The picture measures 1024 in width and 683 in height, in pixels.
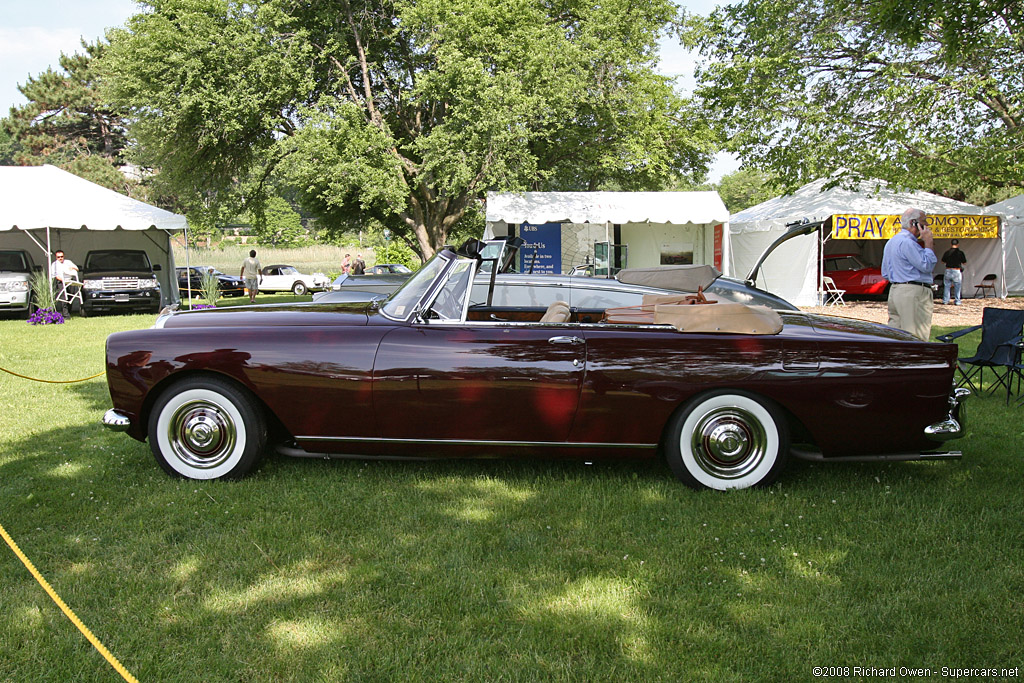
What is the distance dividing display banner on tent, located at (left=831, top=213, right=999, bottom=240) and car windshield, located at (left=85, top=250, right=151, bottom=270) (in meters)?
18.1

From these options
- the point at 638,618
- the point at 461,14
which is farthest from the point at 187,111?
the point at 638,618

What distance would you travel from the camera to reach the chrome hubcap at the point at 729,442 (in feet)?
13.3

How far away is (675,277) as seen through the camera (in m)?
5.96

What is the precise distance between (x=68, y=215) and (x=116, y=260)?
7.21 ft

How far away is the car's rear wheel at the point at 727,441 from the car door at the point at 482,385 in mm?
637

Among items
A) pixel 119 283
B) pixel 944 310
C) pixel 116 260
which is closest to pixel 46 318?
pixel 119 283

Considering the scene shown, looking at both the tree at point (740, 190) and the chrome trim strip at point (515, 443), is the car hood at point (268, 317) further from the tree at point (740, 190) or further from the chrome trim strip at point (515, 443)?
the tree at point (740, 190)

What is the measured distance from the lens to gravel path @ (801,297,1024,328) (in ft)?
47.5

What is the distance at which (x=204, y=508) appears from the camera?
3885 millimetres

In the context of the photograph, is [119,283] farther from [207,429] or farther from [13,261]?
[207,429]

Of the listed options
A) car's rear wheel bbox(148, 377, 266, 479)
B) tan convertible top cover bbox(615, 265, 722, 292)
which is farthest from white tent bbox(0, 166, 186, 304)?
tan convertible top cover bbox(615, 265, 722, 292)

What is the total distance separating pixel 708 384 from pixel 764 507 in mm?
700

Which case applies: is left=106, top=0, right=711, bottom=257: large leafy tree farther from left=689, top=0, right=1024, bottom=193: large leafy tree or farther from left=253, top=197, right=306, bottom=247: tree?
left=253, top=197, right=306, bottom=247: tree

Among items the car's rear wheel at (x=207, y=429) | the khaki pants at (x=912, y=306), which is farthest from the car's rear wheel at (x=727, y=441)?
the khaki pants at (x=912, y=306)
